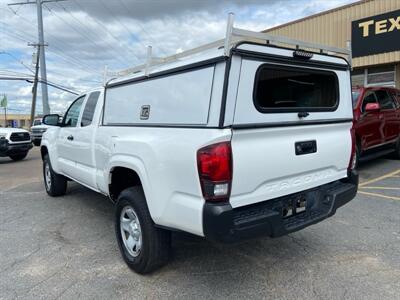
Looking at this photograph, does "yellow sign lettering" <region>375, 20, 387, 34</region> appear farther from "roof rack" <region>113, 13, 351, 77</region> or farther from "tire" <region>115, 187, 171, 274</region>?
"tire" <region>115, 187, 171, 274</region>

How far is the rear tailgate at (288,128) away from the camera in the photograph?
298cm

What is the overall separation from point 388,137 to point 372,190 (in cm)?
292

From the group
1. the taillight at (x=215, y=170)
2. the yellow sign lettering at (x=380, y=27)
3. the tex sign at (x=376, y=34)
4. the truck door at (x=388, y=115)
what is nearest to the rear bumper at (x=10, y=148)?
the truck door at (x=388, y=115)

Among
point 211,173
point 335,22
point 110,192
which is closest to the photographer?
point 211,173

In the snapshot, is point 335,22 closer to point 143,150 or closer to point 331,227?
point 331,227

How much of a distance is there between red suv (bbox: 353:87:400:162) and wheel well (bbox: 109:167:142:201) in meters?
5.35

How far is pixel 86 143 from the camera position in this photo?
508 cm

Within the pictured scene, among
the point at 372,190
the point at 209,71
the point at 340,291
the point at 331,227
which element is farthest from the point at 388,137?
the point at 209,71

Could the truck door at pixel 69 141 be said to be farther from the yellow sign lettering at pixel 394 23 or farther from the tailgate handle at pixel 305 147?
the yellow sign lettering at pixel 394 23

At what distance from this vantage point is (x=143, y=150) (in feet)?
11.3

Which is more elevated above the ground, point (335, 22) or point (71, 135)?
point (335, 22)

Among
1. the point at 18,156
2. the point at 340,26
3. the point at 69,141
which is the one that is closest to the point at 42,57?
the point at 18,156

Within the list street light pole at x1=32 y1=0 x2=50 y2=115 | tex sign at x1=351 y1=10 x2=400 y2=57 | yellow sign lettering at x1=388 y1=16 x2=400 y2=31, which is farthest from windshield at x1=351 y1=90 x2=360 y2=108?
street light pole at x1=32 y1=0 x2=50 y2=115

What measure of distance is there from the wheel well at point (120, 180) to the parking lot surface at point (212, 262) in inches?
27.5
